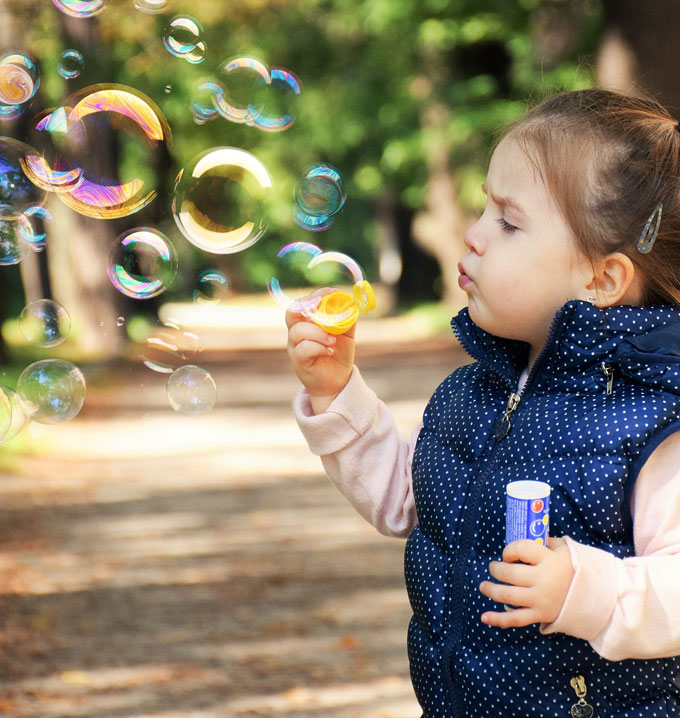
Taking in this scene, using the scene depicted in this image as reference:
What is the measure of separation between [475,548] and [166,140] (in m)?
1.84

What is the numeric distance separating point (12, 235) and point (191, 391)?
2.63 feet

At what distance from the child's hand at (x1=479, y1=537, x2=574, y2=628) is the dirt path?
2.21m

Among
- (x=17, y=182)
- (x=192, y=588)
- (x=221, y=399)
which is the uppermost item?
(x=17, y=182)

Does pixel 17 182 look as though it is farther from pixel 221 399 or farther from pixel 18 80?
pixel 221 399

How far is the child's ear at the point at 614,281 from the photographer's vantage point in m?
1.75

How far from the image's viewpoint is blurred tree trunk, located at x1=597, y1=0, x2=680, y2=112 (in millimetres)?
4664

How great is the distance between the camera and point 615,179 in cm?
173

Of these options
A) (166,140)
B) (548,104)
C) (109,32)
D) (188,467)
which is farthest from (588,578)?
(109,32)

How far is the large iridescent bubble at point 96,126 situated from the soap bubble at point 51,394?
577mm

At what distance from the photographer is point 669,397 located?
1.64m

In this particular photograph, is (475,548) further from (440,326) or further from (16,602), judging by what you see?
(440,326)

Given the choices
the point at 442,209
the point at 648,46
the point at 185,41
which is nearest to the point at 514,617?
the point at 185,41

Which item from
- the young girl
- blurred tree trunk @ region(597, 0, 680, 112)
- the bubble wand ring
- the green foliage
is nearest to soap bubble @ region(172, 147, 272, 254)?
the bubble wand ring

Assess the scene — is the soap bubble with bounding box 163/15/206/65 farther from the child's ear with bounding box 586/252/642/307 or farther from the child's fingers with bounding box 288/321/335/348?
the child's ear with bounding box 586/252/642/307
